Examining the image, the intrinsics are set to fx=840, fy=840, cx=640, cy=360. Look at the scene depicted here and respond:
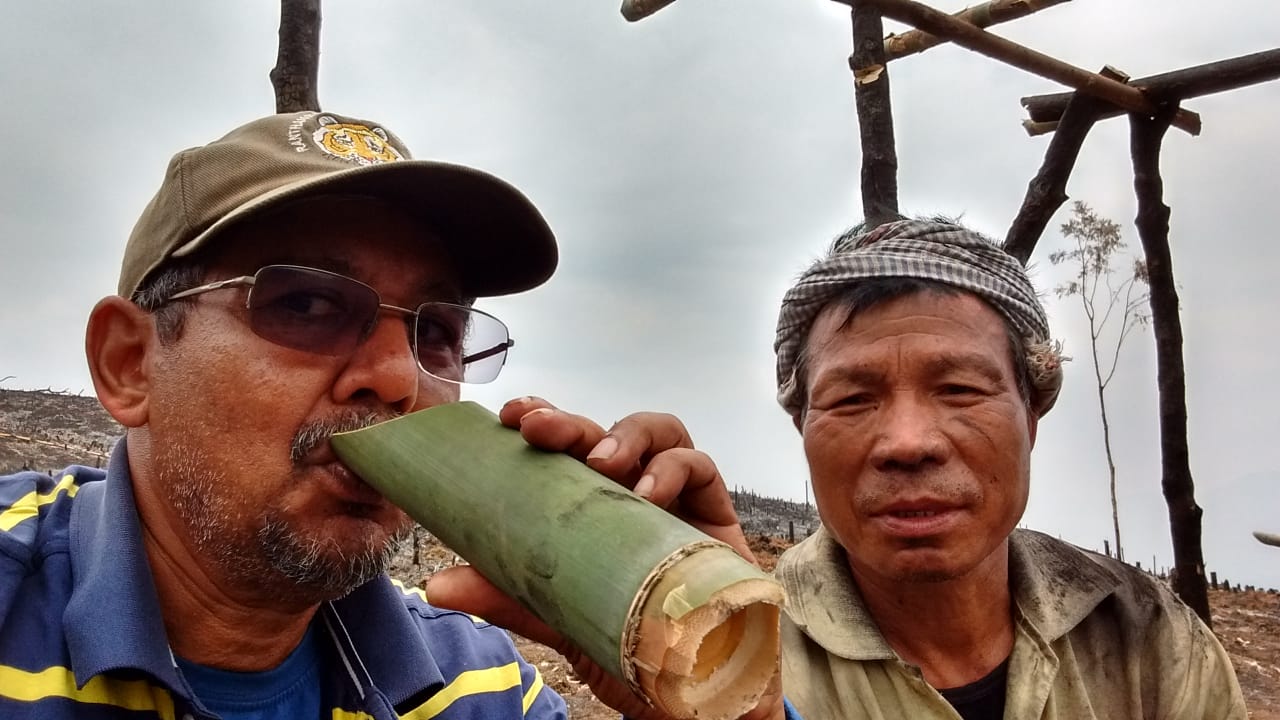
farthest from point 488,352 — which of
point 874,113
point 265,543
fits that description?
point 874,113

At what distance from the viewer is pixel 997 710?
92.8 inches

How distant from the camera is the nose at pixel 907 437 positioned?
7.13ft

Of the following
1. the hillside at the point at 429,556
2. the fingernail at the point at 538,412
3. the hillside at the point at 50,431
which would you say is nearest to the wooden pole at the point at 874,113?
the fingernail at the point at 538,412

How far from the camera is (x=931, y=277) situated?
7.75 ft

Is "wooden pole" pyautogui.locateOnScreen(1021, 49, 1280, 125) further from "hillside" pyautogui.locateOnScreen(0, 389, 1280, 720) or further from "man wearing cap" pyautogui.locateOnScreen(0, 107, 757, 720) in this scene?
"hillside" pyautogui.locateOnScreen(0, 389, 1280, 720)

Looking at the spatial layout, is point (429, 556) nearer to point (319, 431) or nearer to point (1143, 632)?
point (1143, 632)

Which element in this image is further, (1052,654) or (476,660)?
(1052,654)

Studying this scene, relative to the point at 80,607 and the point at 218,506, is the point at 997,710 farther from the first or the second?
the point at 80,607

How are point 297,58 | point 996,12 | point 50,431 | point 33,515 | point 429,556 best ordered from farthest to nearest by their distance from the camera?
point 429,556
point 50,431
point 996,12
point 297,58
point 33,515

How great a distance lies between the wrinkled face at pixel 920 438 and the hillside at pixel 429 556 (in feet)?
14.6

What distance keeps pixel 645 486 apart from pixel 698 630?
1.35 feet

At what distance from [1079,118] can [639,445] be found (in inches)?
165

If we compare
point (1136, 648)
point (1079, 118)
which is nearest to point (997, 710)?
point (1136, 648)

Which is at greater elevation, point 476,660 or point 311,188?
point 311,188
